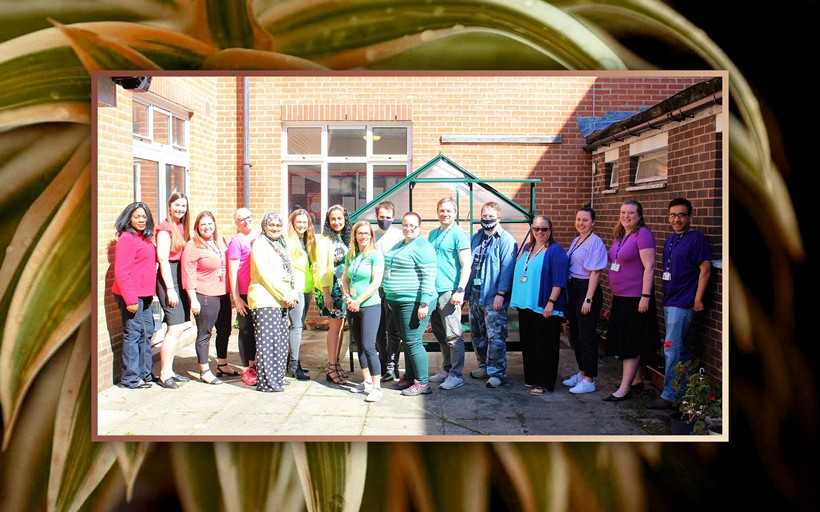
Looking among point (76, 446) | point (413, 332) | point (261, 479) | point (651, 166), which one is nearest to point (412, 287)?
point (413, 332)

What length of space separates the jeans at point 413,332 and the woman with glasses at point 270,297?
0.84 metres

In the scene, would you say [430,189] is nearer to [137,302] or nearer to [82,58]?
[137,302]

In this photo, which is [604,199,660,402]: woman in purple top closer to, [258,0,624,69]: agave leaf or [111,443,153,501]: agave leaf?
[258,0,624,69]: agave leaf

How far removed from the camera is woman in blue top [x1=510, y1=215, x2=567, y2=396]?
503cm

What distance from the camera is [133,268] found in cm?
481

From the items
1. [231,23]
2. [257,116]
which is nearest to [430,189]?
[257,116]

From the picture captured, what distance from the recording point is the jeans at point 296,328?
5.27 metres

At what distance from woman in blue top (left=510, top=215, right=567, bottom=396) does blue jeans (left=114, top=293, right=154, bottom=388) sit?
280cm

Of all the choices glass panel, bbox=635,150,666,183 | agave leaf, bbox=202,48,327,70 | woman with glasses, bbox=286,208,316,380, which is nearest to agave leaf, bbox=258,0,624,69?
agave leaf, bbox=202,48,327,70

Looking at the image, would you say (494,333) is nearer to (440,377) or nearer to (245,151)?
(440,377)

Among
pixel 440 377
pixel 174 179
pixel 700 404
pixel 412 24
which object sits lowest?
pixel 440 377

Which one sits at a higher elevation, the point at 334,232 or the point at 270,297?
the point at 334,232

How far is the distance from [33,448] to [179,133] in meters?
4.43

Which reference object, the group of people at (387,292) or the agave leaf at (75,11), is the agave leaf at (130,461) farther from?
the agave leaf at (75,11)
